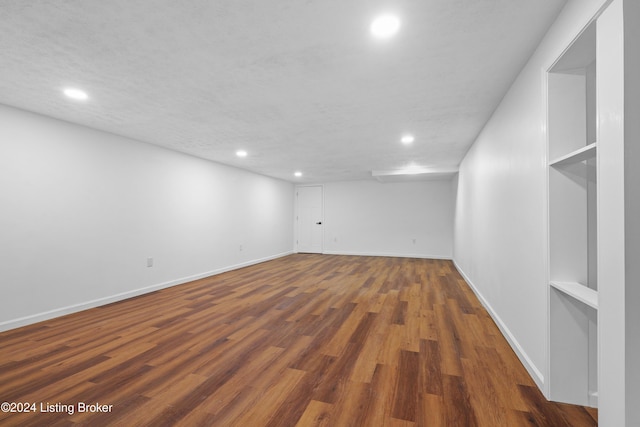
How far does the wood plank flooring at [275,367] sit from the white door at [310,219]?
5221mm

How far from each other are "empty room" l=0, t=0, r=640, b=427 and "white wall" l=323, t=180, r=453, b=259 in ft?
10.9

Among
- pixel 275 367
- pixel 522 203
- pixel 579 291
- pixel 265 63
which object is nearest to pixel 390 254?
pixel 522 203

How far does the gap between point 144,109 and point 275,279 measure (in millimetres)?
3487

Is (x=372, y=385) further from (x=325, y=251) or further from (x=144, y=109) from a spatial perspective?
(x=325, y=251)

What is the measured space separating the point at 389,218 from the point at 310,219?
2.63m

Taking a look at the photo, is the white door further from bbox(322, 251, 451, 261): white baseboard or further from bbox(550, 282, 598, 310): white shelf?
bbox(550, 282, 598, 310): white shelf

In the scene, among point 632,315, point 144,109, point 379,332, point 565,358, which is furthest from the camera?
point 144,109

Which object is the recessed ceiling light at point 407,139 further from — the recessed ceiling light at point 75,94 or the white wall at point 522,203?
the recessed ceiling light at point 75,94

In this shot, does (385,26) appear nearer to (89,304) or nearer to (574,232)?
(574,232)

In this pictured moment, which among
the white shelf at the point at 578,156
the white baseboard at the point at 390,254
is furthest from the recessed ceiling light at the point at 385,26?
the white baseboard at the point at 390,254

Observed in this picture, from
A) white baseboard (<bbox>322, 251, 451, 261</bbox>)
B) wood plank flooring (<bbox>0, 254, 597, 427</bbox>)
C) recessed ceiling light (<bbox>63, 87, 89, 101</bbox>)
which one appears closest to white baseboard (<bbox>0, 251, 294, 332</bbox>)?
wood plank flooring (<bbox>0, 254, 597, 427</bbox>)

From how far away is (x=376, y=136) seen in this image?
3.90 metres

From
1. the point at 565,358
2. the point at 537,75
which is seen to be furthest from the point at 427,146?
the point at 565,358

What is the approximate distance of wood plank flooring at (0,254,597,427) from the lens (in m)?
1.54
